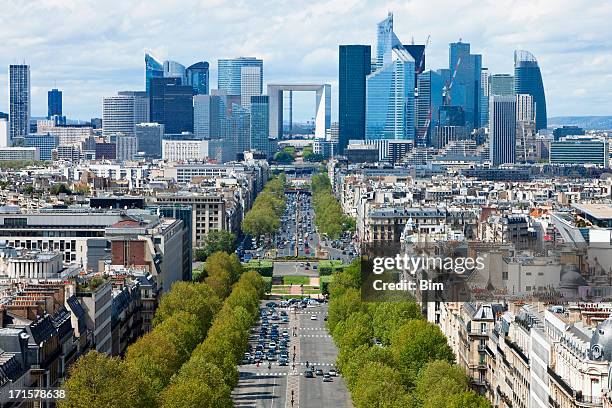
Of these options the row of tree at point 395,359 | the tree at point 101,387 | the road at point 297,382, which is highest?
the tree at point 101,387

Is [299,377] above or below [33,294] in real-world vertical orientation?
below

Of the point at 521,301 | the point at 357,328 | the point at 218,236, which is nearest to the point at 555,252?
the point at 357,328

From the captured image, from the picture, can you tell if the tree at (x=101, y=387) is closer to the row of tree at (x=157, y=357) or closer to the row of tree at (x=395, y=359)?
the row of tree at (x=157, y=357)

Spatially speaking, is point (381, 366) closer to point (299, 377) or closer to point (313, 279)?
point (299, 377)

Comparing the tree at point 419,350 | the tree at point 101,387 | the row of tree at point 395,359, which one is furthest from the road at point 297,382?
the tree at point 101,387

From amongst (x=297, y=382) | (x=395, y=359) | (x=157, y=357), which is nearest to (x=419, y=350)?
(x=395, y=359)

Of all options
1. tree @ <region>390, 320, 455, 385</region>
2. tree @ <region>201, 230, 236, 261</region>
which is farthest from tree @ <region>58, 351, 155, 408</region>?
tree @ <region>201, 230, 236, 261</region>
